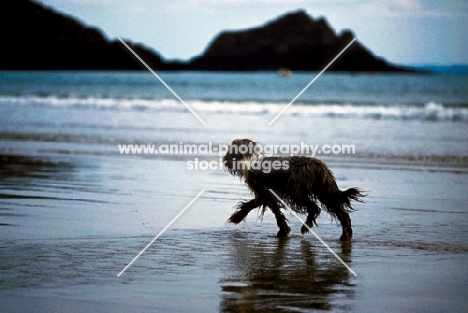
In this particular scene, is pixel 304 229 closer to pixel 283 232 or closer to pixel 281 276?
pixel 283 232

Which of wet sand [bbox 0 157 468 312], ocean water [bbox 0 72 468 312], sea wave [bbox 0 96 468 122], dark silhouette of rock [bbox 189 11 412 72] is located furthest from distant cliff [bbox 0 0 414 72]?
wet sand [bbox 0 157 468 312]

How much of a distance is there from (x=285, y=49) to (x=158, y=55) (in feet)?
78.2

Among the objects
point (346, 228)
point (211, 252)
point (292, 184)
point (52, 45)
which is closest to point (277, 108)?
point (292, 184)

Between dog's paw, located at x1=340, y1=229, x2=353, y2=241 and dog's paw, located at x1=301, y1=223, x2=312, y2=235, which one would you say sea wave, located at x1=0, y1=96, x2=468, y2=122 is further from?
dog's paw, located at x1=340, y1=229, x2=353, y2=241

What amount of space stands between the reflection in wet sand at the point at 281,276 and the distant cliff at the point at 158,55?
2543 inches

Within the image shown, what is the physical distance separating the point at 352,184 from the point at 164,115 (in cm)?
1791

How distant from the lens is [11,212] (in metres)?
9.05

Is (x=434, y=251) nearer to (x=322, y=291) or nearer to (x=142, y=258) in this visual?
(x=322, y=291)

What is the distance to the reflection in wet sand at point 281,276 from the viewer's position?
5.54 meters

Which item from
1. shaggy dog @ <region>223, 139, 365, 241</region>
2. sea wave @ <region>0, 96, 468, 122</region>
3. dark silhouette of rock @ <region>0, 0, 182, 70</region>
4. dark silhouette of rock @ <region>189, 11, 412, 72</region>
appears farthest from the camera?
dark silhouette of rock @ <region>189, 11, 412, 72</region>

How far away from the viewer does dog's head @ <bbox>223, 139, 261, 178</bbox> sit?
8.29m

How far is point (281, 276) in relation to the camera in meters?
6.32

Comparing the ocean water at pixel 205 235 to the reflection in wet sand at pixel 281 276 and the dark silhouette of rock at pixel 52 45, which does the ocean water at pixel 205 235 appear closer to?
the reflection in wet sand at pixel 281 276

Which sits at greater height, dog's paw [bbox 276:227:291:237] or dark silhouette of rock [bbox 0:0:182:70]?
dark silhouette of rock [bbox 0:0:182:70]
